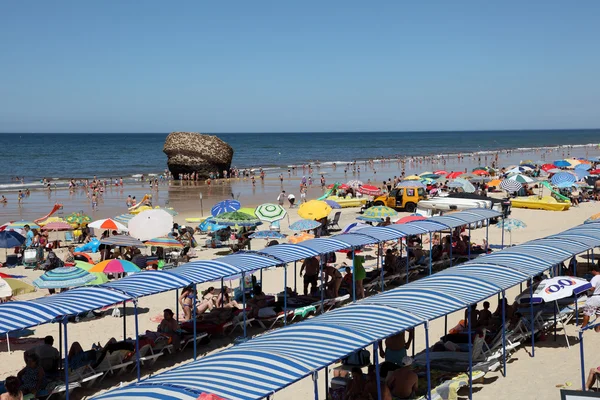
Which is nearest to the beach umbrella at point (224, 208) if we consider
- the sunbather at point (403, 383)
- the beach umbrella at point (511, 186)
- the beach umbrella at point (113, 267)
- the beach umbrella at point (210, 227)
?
the beach umbrella at point (210, 227)

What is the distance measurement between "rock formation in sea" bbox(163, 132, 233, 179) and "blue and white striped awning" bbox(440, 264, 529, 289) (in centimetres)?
4227

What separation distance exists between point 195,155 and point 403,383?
147 ft

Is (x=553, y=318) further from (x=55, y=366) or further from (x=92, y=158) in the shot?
(x=92, y=158)

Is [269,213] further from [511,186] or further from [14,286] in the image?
[511,186]

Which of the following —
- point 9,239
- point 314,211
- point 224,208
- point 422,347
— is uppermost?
point 314,211

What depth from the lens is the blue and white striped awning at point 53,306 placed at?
29.2 feet

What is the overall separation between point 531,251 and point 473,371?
3212mm

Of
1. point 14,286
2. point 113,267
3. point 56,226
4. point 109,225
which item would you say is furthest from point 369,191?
point 14,286

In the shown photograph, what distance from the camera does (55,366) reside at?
9.95 meters

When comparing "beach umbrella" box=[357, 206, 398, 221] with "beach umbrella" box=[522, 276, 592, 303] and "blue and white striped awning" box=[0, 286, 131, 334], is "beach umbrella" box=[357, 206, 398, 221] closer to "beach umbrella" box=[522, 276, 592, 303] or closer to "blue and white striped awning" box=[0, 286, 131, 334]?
"beach umbrella" box=[522, 276, 592, 303]

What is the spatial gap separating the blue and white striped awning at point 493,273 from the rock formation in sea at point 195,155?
1664 inches

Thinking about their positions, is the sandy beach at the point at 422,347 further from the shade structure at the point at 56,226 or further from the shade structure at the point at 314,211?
the shade structure at the point at 56,226

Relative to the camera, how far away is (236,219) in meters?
20.3

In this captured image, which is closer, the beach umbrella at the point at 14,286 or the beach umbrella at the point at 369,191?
the beach umbrella at the point at 14,286
